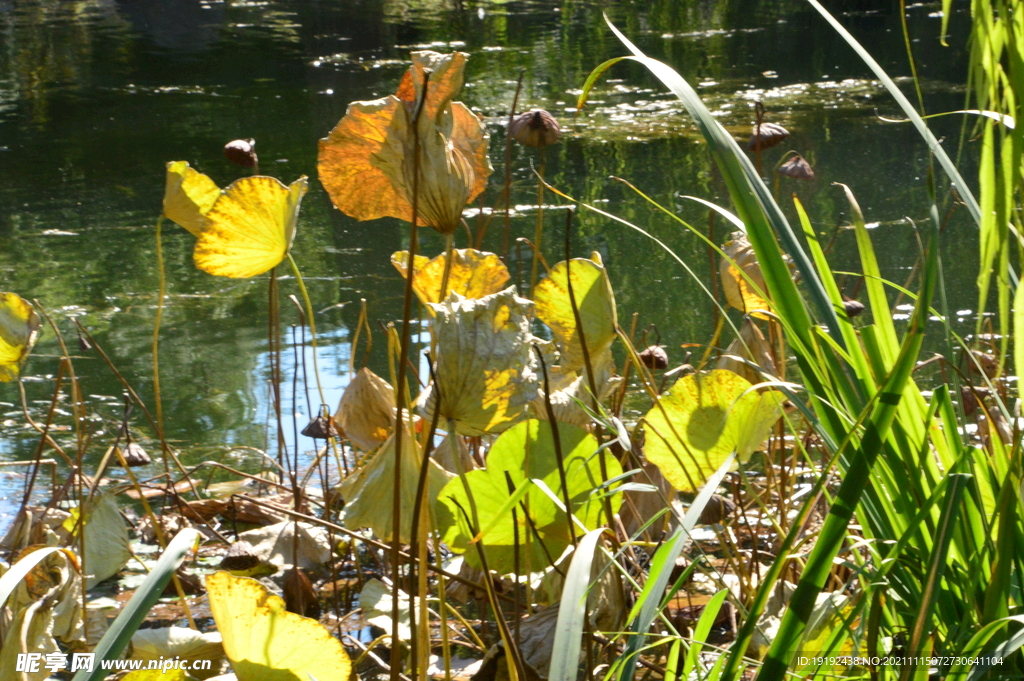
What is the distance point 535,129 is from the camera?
1.40 meters

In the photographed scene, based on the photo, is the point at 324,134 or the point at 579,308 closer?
the point at 579,308

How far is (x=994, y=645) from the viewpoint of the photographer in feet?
2.04

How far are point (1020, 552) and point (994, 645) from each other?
96mm

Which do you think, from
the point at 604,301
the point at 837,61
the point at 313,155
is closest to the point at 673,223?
the point at 313,155

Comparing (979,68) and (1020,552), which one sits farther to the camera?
(1020,552)

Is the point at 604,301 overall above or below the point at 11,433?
above

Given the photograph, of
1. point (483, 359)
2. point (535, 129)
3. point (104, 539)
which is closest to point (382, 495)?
point (483, 359)

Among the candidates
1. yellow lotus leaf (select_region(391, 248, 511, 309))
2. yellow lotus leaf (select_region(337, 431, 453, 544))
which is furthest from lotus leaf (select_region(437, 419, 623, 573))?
yellow lotus leaf (select_region(391, 248, 511, 309))

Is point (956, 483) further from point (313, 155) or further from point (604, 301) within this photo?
point (313, 155)

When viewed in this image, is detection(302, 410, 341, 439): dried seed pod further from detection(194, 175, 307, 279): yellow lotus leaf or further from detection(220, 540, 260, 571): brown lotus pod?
detection(194, 175, 307, 279): yellow lotus leaf

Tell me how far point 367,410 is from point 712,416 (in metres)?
0.41

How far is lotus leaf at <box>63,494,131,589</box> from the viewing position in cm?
117

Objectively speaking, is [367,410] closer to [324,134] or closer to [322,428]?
[322,428]

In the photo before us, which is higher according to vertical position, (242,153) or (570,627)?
(242,153)
